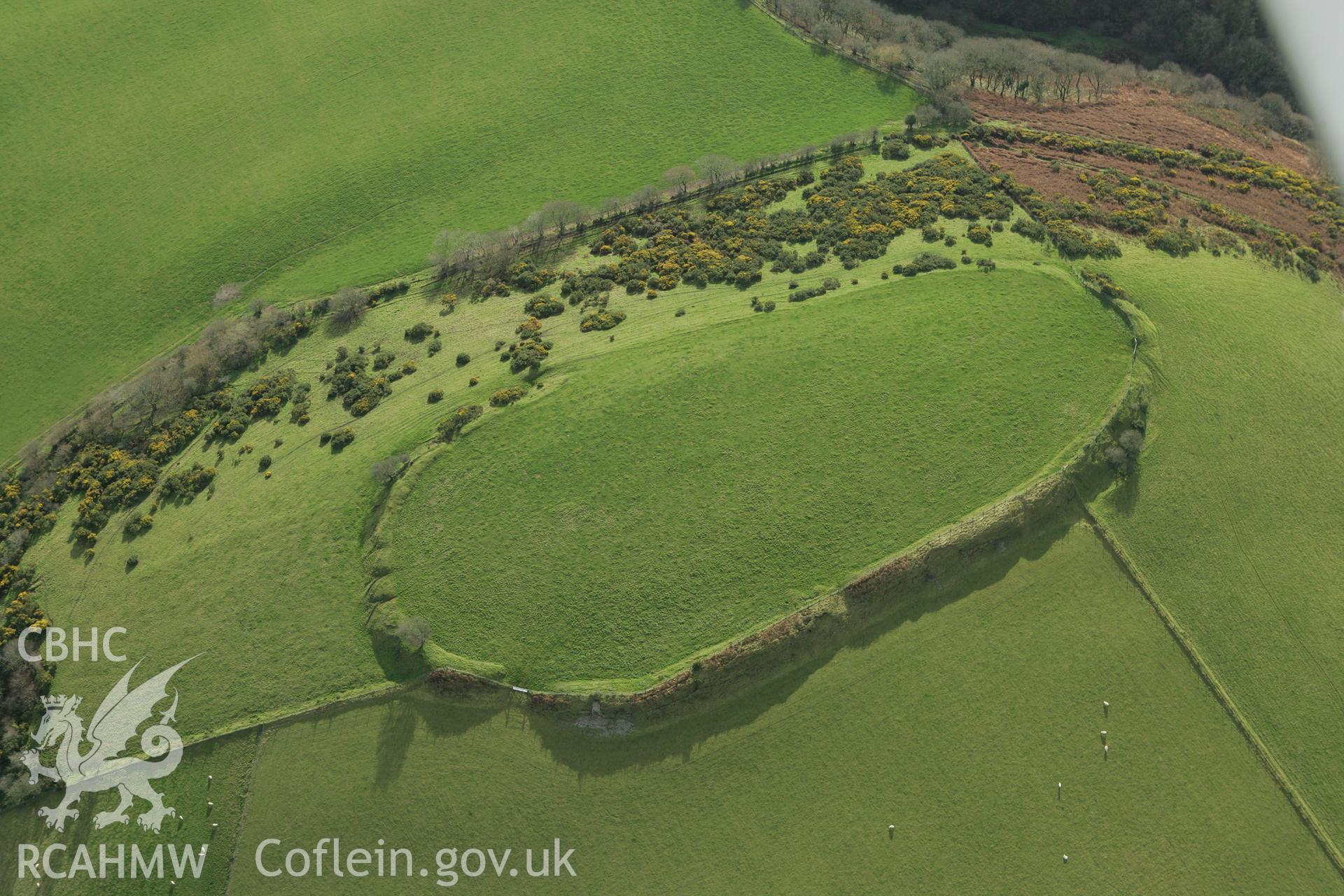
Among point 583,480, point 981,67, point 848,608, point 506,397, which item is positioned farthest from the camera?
point 981,67

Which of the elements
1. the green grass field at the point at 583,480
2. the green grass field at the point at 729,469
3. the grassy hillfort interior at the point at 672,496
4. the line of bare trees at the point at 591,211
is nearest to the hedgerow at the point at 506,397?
the grassy hillfort interior at the point at 672,496

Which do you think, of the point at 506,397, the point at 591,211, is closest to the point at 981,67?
the point at 591,211

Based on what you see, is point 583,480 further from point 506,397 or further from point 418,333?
point 418,333

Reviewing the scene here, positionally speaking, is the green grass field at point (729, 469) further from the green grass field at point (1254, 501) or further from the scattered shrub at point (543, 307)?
the scattered shrub at point (543, 307)

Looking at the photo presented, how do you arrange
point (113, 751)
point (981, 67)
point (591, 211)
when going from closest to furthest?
1. point (113, 751)
2. point (591, 211)
3. point (981, 67)

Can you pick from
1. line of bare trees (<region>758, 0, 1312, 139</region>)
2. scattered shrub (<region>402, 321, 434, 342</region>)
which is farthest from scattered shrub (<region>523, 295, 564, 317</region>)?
line of bare trees (<region>758, 0, 1312, 139</region>)

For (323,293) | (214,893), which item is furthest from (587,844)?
(323,293)

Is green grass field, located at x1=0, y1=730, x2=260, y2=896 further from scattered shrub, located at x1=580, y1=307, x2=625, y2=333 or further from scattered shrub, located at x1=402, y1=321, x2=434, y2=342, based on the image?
scattered shrub, located at x1=580, y1=307, x2=625, y2=333
